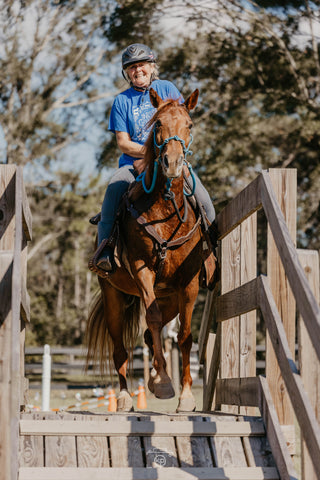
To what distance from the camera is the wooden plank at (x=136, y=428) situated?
4.35m

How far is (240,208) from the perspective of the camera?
5.55 m

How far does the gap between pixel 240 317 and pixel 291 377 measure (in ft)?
6.68

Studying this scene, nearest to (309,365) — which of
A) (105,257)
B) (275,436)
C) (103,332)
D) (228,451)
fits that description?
(275,436)

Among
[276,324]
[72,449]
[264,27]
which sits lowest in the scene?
[72,449]

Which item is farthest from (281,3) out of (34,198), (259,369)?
(34,198)

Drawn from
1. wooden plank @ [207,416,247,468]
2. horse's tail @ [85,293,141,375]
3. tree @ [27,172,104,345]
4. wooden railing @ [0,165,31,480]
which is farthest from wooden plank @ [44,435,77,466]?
tree @ [27,172,104,345]

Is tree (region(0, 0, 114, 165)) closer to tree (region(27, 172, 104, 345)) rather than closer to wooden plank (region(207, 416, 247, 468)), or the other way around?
tree (region(27, 172, 104, 345))

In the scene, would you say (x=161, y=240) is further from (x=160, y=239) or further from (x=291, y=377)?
(x=291, y=377)

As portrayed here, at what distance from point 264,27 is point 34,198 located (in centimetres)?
1297

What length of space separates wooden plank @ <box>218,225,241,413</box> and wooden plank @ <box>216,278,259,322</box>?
0.42ft

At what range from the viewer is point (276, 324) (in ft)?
14.0

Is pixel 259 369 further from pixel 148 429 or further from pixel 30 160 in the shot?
pixel 148 429

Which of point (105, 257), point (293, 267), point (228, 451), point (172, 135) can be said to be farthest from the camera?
point (105, 257)

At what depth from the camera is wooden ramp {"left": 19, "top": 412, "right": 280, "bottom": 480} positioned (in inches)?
159
